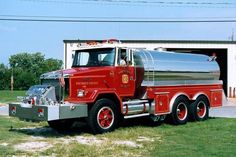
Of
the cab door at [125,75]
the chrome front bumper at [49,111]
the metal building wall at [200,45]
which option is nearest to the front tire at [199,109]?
the cab door at [125,75]

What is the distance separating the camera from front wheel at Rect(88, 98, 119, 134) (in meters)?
12.7

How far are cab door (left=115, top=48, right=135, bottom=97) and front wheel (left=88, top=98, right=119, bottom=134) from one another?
0.71m

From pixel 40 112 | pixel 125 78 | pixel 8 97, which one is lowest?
pixel 8 97

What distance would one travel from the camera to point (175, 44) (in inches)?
1422

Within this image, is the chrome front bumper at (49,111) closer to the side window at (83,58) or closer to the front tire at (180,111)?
the side window at (83,58)

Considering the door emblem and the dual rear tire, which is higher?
the door emblem

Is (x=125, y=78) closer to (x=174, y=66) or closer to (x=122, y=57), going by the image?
(x=122, y=57)

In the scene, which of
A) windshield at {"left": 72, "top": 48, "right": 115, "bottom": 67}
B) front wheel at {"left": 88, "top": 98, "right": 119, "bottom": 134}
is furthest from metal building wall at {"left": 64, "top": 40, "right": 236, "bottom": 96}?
front wheel at {"left": 88, "top": 98, "right": 119, "bottom": 134}

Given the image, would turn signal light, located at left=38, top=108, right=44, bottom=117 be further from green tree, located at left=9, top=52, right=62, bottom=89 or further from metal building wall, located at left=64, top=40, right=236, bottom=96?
metal building wall, located at left=64, top=40, right=236, bottom=96

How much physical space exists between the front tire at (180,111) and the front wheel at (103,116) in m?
2.54

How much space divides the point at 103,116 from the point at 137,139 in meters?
1.56

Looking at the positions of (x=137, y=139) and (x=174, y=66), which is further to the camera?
(x=174, y=66)

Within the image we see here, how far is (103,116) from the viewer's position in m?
13.1

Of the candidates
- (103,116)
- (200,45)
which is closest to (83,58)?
(103,116)
